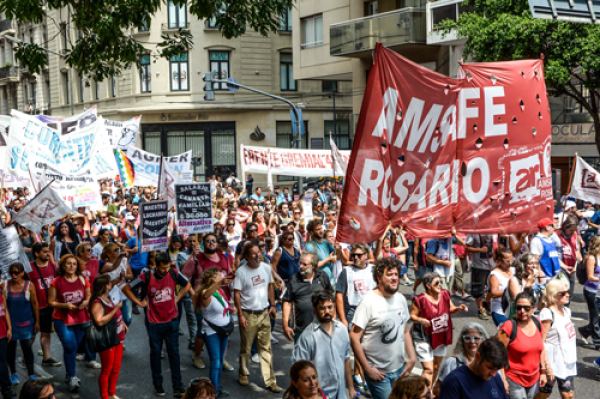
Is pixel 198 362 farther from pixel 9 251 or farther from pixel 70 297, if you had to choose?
pixel 9 251

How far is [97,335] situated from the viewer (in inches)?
273

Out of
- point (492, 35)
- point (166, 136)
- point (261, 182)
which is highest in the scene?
point (492, 35)

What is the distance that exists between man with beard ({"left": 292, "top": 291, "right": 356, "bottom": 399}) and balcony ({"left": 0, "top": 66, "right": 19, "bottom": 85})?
185 feet

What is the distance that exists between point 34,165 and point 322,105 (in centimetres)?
2702

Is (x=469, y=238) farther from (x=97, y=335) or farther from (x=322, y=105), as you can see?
(x=322, y=105)

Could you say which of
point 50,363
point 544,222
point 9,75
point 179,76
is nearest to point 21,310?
point 50,363

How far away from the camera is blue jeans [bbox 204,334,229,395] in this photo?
23.1 feet

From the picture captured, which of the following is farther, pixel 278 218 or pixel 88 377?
pixel 278 218

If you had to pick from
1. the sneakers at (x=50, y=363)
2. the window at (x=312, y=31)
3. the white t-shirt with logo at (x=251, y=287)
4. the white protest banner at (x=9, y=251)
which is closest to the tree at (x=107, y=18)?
the white protest banner at (x=9, y=251)

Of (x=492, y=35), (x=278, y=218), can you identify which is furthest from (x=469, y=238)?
(x=492, y=35)

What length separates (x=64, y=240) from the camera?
10.8 meters

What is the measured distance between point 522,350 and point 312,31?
29080 mm

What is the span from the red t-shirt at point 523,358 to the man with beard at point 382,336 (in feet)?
2.77

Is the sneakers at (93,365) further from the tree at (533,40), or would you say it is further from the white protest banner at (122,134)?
the white protest banner at (122,134)
